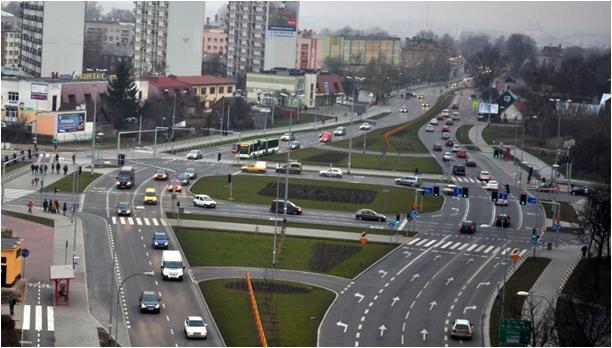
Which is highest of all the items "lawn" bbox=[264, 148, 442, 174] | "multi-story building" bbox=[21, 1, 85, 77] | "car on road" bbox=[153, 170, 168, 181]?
"multi-story building" bbox=[21, 1, 85, 77]

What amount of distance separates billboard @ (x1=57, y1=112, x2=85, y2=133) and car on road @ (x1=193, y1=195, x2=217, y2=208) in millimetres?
12832

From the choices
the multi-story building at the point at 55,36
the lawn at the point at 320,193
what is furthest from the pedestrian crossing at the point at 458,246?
the multi-story building at the point at 55,36

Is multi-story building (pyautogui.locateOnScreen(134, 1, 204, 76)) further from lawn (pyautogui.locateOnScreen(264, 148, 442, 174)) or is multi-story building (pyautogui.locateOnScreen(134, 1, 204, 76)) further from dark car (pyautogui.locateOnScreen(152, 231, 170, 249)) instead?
dark car (pyautogui.locateOnScreen(152, 231, 170, 249))

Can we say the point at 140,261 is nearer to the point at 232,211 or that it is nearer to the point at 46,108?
the point at 232,211

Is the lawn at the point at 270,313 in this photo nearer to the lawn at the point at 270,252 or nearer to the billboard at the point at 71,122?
the lawn at the point at 270,252

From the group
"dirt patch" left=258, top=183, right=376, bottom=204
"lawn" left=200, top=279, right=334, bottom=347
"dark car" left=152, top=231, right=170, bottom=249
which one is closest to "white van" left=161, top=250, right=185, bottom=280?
"lawn" left=200, top=279, right=334, bottom=347

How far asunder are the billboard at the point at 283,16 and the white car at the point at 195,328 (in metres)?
55.9

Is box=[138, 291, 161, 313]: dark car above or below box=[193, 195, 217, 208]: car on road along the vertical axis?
below

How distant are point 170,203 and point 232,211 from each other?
1714 mm

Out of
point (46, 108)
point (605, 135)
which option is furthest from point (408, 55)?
point (605, 135)

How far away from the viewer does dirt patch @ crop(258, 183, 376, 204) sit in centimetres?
3531

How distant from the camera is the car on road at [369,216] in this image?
105ft

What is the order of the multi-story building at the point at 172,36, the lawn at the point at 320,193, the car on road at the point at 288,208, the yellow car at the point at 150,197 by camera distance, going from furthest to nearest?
the multi-story building at the point at 172,36, the lawn at the point at 320,193, the yellow car at the point at 150,197, the car on road at the point at 288,208

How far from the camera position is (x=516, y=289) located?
23.8 m
